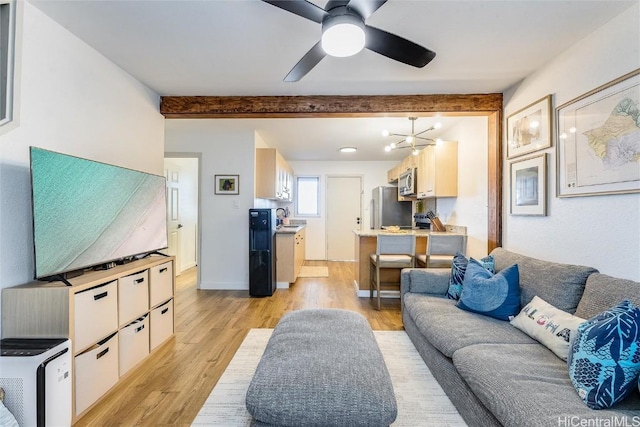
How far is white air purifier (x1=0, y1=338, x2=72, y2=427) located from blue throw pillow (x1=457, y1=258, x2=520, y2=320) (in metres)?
2.55

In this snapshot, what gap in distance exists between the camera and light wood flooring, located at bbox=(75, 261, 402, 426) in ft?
5.82

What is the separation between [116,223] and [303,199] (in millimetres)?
5227

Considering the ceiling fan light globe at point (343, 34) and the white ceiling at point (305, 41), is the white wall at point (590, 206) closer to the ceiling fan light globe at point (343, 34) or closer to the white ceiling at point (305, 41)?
the white ceiling at point (305, 41)

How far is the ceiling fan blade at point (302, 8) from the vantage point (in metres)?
1.38

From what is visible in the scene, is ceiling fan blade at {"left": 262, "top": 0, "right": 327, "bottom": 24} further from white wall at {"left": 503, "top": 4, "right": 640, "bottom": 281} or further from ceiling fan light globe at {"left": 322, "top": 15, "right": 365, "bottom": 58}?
white wall at {"left": 503, "top": 4, "right": 640, "bottom": 281}

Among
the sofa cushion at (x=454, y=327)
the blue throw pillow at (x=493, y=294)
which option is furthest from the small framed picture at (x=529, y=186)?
the sofa cushion at (x=454, y=327)

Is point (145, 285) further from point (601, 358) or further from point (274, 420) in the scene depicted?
point (601, 358)

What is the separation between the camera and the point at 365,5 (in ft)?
4.65

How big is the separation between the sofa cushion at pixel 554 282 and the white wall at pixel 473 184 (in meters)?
1.14

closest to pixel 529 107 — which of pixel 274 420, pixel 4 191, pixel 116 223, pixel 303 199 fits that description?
pixel 274 420

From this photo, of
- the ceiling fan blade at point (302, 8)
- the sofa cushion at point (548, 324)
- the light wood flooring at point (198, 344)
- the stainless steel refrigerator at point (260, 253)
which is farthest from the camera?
the stainless steel refrigerator at point (260, 253)

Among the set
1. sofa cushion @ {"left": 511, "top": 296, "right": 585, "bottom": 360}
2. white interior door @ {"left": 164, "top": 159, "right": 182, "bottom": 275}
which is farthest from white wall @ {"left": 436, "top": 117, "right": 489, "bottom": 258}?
white interior door @ {"left": 164, "top": 159, "right": 182, "bottom": 275}

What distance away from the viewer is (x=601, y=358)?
1.21 metres

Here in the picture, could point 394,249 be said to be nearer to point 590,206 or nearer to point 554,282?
point 554,282
